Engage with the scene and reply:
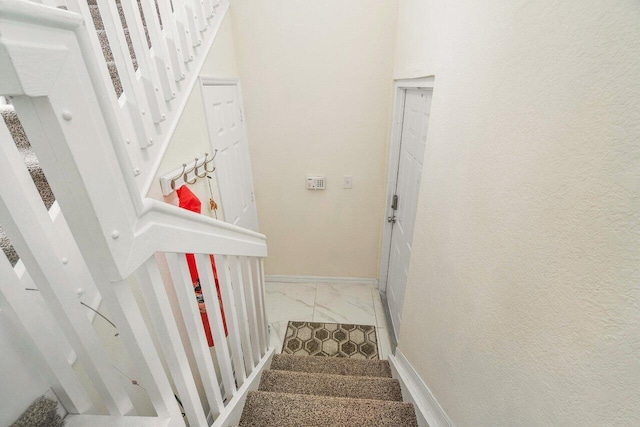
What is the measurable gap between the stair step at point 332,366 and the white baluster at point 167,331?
130 cm

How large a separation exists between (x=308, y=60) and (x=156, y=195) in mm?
1722

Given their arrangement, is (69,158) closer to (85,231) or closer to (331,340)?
(85,231)

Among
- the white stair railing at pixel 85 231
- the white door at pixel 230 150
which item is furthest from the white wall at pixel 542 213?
the white door at pixel 230 150

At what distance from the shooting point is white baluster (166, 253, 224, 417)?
750mm

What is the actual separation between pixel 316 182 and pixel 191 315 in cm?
206

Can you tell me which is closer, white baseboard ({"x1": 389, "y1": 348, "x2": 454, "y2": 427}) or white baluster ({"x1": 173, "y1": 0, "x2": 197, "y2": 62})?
white baseboard ({"x1": 389, "y1": 348, "x2": 454, "y2": 427})

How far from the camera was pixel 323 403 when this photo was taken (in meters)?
1.37

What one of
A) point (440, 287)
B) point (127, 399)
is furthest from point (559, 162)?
point (127, 399)

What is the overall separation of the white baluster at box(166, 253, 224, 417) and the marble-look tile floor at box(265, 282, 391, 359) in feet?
5.31

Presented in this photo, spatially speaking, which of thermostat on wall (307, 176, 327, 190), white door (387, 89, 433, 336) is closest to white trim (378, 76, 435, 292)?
white door (387, 89, 433, 336)

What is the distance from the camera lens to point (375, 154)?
2625mm

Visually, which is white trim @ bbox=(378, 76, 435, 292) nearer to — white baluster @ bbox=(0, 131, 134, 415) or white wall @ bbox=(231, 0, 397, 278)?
white wall @ bbox=(231, 0, 397, 278)

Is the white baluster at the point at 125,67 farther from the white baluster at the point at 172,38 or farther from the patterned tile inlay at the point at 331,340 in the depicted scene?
the patterned tile inlay at the point at 331,340

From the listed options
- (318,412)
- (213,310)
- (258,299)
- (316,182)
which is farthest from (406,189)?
(213,310)
